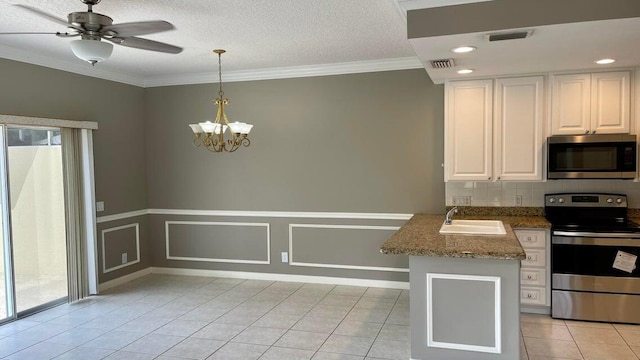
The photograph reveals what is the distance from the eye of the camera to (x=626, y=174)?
409 centimetres

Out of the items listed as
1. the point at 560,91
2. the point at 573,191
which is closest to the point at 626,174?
the point at 573,191

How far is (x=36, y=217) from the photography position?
4617 millimetres

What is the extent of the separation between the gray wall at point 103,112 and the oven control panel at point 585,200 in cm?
476

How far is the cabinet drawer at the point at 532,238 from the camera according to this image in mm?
A: 4121

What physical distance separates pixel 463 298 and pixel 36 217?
13.5ft

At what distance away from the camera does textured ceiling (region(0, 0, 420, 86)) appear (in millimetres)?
3174

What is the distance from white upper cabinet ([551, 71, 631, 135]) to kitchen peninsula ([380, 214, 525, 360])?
71.3 inches

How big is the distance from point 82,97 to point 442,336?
172 inches

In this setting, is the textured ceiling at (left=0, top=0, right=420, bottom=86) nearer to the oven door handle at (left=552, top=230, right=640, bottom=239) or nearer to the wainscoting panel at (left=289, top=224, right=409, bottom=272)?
the wainscoting panel at (left=289, top=224, right=409, bottom=272)

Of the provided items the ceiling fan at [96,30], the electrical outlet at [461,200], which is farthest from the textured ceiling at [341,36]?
the electrical outlet at [461,200]

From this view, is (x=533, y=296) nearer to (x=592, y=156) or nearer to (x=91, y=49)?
(x=592, y=156)

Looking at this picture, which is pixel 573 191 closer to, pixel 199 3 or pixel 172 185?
pixel 199 3

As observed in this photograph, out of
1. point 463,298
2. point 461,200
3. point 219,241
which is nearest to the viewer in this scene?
point 463,298

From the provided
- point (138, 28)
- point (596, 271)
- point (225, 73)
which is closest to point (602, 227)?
point (596, 271)
